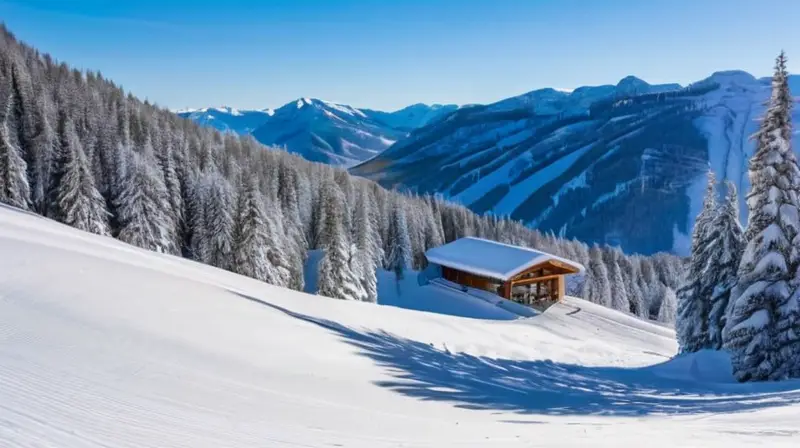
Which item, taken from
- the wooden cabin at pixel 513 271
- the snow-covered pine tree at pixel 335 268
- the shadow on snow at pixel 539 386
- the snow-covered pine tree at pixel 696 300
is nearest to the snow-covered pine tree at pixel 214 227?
the snow-covered pine tree at pixel 335 268

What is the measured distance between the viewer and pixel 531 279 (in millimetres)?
49812

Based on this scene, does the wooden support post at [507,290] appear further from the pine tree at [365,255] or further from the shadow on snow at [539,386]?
the shadow on snow at [539,386]

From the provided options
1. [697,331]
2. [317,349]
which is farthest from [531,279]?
[317,349]

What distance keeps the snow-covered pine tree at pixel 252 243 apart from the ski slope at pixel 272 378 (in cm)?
1183

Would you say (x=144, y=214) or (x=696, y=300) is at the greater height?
(x=144, y=214)

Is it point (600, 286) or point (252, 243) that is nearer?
point (252, 243)

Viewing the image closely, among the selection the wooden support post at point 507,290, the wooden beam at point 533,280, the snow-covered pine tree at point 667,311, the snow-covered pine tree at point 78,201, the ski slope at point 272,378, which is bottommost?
the snow-covered pine tree at point 667,311

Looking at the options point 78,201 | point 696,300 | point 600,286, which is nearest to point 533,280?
point 696,300

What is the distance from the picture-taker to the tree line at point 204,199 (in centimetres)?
3844

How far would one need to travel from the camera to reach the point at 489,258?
5125cm

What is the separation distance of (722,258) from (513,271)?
819 inches

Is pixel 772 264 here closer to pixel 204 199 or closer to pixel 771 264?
pixel 771 264

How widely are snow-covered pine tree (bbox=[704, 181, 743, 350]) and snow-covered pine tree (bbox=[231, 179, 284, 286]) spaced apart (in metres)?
28.3

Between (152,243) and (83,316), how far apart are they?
30.5 metres
